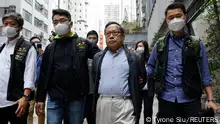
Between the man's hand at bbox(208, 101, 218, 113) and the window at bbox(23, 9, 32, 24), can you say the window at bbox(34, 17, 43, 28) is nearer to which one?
the window at bbox(23, 9, 32, 24)

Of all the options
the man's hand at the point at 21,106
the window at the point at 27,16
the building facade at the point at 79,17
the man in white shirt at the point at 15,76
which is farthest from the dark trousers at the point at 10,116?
the building facade at the point at 79,17

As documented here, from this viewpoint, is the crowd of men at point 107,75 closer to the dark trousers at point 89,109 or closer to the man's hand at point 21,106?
the man's hand at point 21,106

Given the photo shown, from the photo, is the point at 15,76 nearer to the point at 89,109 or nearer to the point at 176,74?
the point at 89,109

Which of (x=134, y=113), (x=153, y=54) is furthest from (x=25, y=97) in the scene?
(x=153, y=54)

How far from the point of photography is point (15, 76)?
2830mm

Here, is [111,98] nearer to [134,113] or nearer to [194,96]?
[134,113]

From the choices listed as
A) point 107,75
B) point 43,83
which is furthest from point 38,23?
point 107,75

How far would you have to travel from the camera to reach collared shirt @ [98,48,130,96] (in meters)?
2.71

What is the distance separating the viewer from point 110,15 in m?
90.7

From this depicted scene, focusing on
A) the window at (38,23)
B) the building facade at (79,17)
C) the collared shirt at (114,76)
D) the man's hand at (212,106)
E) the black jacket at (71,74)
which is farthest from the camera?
the building facade at (79,17)

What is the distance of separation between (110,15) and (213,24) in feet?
286

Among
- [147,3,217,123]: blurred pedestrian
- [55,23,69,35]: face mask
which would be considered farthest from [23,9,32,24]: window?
[147,3,217,123]: blurred pedestrian

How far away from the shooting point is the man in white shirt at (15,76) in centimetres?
280

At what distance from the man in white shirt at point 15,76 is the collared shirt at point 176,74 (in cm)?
161
